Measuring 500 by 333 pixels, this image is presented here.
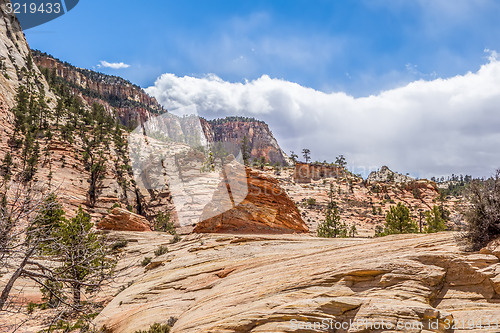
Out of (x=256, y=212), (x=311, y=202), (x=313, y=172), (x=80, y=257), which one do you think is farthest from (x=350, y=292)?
(x=313, y=172)

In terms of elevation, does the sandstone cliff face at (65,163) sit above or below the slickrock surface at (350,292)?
above

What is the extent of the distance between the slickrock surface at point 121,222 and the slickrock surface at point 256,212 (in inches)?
592

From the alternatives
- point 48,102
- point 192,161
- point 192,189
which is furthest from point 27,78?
point 192,189

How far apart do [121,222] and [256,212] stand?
65.7ft

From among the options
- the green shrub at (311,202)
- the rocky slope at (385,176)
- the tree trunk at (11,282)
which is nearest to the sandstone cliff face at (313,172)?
the rocky slope at (385,176)

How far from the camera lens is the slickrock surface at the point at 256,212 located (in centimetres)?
2592

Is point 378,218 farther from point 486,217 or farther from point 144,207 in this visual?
point 486,217

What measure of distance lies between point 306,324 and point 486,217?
243 inches

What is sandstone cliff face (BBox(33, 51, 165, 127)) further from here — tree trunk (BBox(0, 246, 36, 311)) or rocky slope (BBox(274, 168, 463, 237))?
tree trunk (BBox(0, 246, 36, 311))

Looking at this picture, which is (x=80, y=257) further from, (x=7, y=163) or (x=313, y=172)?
(x=313, y=172)

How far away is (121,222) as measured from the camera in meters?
37.7

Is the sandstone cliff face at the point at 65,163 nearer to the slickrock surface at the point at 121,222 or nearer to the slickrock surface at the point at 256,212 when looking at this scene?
the slickrock surface at the point at 121,222

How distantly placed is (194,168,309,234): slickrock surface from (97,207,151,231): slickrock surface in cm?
1505

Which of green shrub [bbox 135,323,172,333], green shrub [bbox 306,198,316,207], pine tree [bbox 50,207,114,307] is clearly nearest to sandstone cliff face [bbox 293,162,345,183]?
green shrub [bbox 306,198,316,207]
